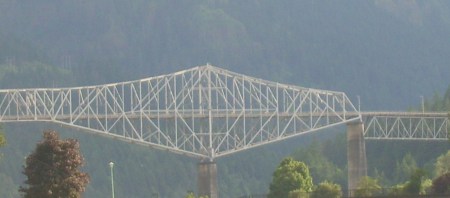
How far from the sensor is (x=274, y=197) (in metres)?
126

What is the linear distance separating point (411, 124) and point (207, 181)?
3292cm

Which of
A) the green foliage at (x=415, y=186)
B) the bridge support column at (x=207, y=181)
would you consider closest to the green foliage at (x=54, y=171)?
the green foliage at (x=415, y=186)

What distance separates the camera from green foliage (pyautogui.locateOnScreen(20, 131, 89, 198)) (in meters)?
77.1

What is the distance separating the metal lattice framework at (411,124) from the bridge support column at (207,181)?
18213 millimetres

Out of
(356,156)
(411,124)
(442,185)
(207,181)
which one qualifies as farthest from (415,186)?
(411,124)

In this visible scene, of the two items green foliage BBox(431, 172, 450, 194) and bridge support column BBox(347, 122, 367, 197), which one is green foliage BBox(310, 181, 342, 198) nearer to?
green foliage BBox(431, 172, 450, 194)

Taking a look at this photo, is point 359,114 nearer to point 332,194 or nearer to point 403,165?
point 403,165

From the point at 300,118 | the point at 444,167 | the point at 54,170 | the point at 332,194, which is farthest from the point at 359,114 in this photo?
the point at 54,170

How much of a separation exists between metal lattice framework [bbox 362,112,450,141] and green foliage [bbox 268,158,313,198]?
2839 cm

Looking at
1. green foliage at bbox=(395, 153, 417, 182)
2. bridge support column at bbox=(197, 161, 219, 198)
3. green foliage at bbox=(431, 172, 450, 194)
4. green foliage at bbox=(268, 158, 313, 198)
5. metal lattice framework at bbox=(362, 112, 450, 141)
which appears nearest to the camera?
green foliage at bbox=(431, 172, 450, 194)

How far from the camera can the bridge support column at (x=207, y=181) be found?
155 m

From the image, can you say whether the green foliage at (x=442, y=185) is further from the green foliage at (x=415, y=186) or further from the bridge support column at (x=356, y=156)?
the bridge support column at (x=356, y=156)

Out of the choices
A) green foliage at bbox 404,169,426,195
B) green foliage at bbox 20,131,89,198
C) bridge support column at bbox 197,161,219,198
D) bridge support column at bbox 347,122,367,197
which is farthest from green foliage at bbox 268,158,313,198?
green foliage at bbox 20,131,89,198

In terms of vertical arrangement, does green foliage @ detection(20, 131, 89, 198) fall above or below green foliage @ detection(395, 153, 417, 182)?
below
